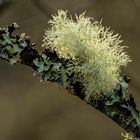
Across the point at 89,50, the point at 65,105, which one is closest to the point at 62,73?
the point at 89,50

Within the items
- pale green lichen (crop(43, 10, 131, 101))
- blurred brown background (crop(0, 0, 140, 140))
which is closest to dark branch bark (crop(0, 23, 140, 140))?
pale green lichen (crop(43, 10, 131, 101))

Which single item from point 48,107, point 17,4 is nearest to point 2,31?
point 48,107

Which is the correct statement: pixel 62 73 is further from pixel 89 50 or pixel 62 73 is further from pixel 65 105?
pixel 65 105

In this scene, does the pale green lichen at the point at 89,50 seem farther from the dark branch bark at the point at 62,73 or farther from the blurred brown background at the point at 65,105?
the blurred brown background at the point at 65,105

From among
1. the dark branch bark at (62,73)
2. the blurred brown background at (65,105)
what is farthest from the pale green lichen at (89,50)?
the blurred brown background at (65,105)

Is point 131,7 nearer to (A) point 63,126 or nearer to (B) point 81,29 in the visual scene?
(A) point 63,126

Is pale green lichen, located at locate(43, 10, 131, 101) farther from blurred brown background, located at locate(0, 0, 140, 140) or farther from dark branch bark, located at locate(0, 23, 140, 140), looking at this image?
blurred brown background, located at locate(0, 0, 140, 140)

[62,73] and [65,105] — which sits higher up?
[65,105]
